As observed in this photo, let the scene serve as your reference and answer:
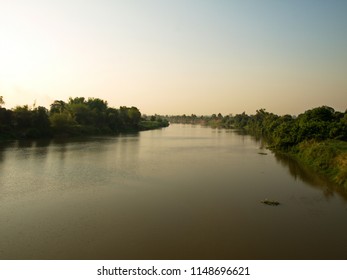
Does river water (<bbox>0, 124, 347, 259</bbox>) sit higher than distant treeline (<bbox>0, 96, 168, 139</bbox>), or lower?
lower

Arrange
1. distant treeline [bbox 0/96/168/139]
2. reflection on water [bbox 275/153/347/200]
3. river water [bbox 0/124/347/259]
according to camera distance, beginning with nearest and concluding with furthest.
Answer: river water [bbox 0/124/347/259], reflection on water [bbox 275/153/347/200], distant treeline [bbox 0/96/168/139]

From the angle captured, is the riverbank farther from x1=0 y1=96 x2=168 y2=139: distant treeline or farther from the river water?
x1=0 y1=96 x2=168 y2=139: distant treeline

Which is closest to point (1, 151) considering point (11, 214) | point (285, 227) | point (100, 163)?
point (100, 163)

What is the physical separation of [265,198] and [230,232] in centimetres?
713

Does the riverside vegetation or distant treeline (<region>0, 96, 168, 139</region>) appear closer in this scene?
the riverside vegetation

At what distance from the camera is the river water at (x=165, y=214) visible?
508 inches

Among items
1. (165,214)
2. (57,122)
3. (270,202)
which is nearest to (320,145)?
(270,202)

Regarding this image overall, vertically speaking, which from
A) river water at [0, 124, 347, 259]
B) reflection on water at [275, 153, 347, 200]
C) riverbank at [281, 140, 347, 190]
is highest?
riverbank at [281, 140, 347, 190]

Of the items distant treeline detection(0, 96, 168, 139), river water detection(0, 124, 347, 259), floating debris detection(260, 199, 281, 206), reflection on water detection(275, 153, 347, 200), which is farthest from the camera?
distant treeline detection(0, 96, 168, 139)

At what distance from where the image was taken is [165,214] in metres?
17.3

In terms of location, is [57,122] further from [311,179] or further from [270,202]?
[270,202]

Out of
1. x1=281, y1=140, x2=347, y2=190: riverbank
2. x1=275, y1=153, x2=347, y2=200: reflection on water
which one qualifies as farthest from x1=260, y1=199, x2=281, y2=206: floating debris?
x1=281, y1=140, x2=347, y2=190: riverbank

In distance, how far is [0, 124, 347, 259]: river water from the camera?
42.4ft
